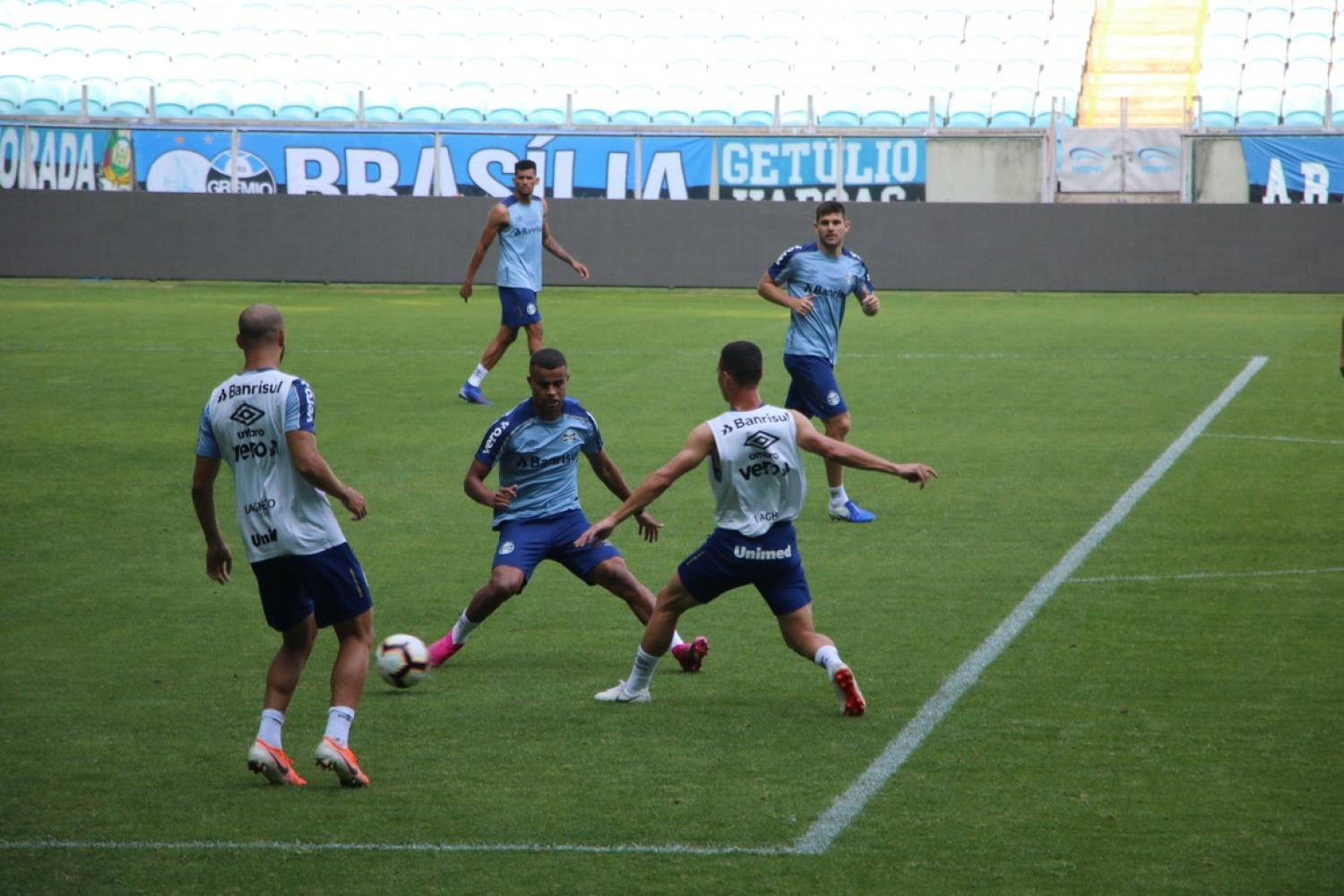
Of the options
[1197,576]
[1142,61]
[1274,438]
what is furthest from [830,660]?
[1142,61]

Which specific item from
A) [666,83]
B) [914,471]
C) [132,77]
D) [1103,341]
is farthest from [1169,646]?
[132,77]

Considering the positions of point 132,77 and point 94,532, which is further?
point 132,77

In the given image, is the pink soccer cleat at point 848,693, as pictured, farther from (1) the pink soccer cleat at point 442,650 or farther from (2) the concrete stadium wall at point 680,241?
(2) the concrete stadium wall at point 680,241

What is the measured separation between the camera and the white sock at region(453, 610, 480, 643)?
28.3 feet

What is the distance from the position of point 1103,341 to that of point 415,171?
52.1ft

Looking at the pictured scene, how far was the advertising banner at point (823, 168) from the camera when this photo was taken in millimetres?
34781

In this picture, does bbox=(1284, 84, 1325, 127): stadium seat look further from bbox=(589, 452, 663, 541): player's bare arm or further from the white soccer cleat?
the white soccer cleat

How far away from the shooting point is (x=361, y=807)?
6562 mm

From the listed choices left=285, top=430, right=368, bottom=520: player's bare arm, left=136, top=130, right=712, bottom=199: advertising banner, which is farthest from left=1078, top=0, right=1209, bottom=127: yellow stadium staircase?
left=285, top=430, right=368, bottom=520: player's bare arm

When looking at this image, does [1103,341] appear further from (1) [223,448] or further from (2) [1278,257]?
(1) [223,448]

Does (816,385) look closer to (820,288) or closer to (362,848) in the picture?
(820,288)

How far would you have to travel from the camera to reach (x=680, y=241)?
33969 mm

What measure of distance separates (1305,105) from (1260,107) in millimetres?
945

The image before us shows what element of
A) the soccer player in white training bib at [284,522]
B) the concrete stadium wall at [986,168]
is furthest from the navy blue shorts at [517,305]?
the concrete stadium wall at [986,168]
